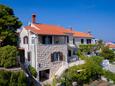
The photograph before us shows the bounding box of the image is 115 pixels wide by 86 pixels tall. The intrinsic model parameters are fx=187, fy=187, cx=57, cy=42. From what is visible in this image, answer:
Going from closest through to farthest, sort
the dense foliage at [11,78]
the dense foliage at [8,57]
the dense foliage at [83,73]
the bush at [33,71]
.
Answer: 1. the dense foliage at [11,78]
2. the dense foliage at [8,57]
3. the bush at [33,71]
4. the dense foliage at [83,73]

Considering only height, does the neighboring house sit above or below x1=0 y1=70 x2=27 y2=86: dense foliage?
above

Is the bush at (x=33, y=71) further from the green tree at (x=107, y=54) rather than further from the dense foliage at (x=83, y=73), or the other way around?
the green tree at (x=107, y=54)

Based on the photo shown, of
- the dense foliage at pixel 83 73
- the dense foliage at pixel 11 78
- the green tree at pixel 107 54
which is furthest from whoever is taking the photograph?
the green tree at pixel 107 54

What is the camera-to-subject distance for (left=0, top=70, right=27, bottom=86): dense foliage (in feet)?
74.9

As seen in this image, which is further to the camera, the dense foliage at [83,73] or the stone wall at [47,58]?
the stone wall at [47,58]

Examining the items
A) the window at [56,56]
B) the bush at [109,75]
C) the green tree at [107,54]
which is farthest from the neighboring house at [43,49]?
the green tree at [107,54]

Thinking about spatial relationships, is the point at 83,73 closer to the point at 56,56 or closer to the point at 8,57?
the point at 56,56

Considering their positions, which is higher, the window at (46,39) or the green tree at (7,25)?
the green tree at (7,25)

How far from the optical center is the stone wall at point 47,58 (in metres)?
32.8

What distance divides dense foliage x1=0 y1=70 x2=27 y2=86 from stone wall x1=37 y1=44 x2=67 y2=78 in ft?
26.5

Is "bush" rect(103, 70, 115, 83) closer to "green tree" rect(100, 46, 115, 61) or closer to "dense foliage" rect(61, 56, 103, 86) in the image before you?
"dense foliage" rect(61, 56, 103, 86)

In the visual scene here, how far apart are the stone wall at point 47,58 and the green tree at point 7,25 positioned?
16.8ft

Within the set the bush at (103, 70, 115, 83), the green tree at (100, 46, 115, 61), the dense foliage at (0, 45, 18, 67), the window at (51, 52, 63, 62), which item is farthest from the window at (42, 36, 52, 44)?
the green tree at (100, 46, 115, 61)

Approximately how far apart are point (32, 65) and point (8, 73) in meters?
9.06
